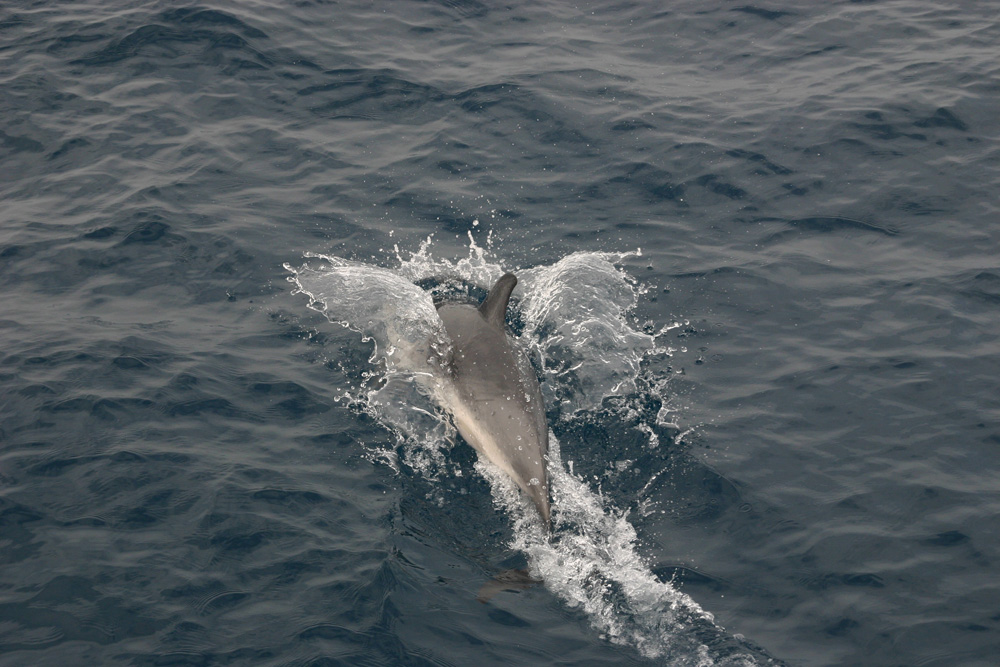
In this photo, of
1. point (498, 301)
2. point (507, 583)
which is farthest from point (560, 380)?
point (507, 583)

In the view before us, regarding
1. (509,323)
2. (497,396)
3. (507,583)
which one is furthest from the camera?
(509,323)

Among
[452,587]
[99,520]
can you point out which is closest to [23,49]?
[99,520]

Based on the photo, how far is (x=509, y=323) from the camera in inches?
452

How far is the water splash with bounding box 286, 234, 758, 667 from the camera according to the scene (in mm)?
7707

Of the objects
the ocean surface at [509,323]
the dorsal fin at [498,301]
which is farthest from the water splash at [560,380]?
the dorsal fin at [498,301]

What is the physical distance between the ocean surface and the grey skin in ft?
0.89

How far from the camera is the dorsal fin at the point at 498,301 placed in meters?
10.4


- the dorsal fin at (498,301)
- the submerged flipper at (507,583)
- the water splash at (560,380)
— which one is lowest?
the submerged flipper at (507,583)

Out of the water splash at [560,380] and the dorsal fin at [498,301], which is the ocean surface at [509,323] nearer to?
the water splash at [560,380]

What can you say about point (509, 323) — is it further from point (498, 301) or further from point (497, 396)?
point (497, 396)

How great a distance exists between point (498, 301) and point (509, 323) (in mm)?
1038

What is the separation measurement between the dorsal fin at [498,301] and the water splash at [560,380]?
49 cm

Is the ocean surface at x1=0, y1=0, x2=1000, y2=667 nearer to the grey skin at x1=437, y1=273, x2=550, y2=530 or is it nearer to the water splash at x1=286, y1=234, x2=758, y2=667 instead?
the water splash at x1=286, y1=234, x2=758, y2=667

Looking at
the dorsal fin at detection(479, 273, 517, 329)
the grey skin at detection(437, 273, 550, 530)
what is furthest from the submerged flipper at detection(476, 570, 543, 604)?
the dorsal fin at detection(479, 273, 517, 329)
